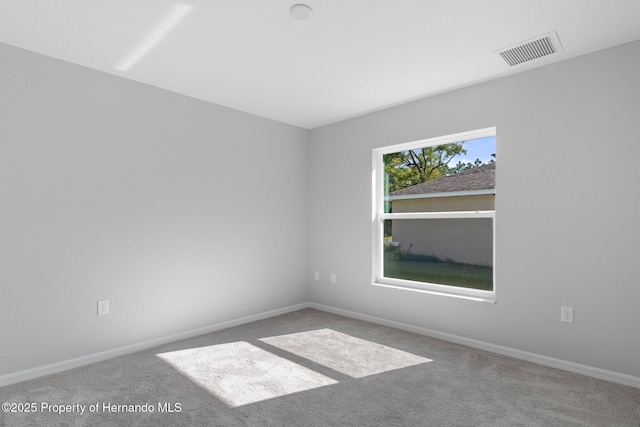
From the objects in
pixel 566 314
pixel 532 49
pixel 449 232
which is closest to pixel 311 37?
pixel 532 49

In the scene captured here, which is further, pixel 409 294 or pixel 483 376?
pixel 409 294

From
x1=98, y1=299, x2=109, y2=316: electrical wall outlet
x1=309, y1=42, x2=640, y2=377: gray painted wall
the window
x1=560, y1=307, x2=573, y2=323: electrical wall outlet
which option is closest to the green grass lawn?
the window

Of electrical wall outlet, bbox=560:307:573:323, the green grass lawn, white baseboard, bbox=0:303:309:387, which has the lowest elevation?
white baseboard, bbox=0:303:309:387

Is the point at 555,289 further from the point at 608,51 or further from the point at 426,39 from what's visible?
the point at 426,39

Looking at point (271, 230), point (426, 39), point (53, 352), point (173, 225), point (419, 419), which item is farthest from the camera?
point (271, 230)

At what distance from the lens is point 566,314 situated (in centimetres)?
276

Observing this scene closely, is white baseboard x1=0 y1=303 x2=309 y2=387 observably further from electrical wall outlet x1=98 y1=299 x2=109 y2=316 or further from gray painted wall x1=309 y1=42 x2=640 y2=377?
gray painted wall x1=309 y1=42 x2=640 y2=377

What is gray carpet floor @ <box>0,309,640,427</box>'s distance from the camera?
2070 mm

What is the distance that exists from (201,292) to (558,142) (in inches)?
139

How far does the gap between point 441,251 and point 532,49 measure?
6.36 feet

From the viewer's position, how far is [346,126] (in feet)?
14.4

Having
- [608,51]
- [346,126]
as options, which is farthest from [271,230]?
[608,51]

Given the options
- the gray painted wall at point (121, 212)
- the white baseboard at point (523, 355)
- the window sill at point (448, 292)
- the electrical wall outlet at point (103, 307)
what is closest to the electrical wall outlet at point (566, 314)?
the white baseboard at point (523, 355)

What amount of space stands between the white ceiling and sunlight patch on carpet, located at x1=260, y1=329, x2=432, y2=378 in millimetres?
2417
